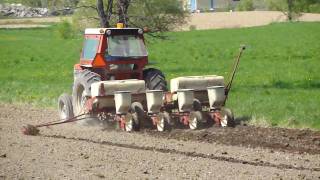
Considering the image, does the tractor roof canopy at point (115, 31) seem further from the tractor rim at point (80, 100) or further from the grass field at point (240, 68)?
the grass field at point (240, 68)

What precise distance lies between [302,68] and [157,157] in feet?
70.2

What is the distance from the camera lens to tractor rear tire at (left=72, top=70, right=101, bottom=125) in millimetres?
14602

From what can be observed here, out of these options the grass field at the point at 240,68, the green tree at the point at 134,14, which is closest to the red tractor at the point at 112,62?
the grass field at the point at 240,68

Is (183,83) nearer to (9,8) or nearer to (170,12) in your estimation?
(170,12)

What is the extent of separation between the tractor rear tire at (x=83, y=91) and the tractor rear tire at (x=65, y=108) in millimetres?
94

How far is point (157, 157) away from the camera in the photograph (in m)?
10.8

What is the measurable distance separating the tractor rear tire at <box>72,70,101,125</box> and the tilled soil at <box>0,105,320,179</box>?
1.01ft

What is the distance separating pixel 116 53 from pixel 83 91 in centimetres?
102

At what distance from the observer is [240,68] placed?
3247 centimetres

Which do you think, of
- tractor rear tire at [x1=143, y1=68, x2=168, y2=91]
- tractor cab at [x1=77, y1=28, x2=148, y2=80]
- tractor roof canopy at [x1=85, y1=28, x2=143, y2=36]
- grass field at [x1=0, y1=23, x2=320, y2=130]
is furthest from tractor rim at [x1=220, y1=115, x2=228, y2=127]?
tractor roof canopy at [x1=85, y1=28, x2=143, y2=36]

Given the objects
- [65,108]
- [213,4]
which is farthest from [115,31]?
[213,4]

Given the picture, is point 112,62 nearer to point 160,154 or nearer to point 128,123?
point 128,123

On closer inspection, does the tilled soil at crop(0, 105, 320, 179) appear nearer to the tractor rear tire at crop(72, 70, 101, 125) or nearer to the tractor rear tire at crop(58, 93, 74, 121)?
the tractor rear tire at crop(72, 70, 101, 125)

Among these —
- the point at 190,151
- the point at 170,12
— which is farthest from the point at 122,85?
the point at 170,12
